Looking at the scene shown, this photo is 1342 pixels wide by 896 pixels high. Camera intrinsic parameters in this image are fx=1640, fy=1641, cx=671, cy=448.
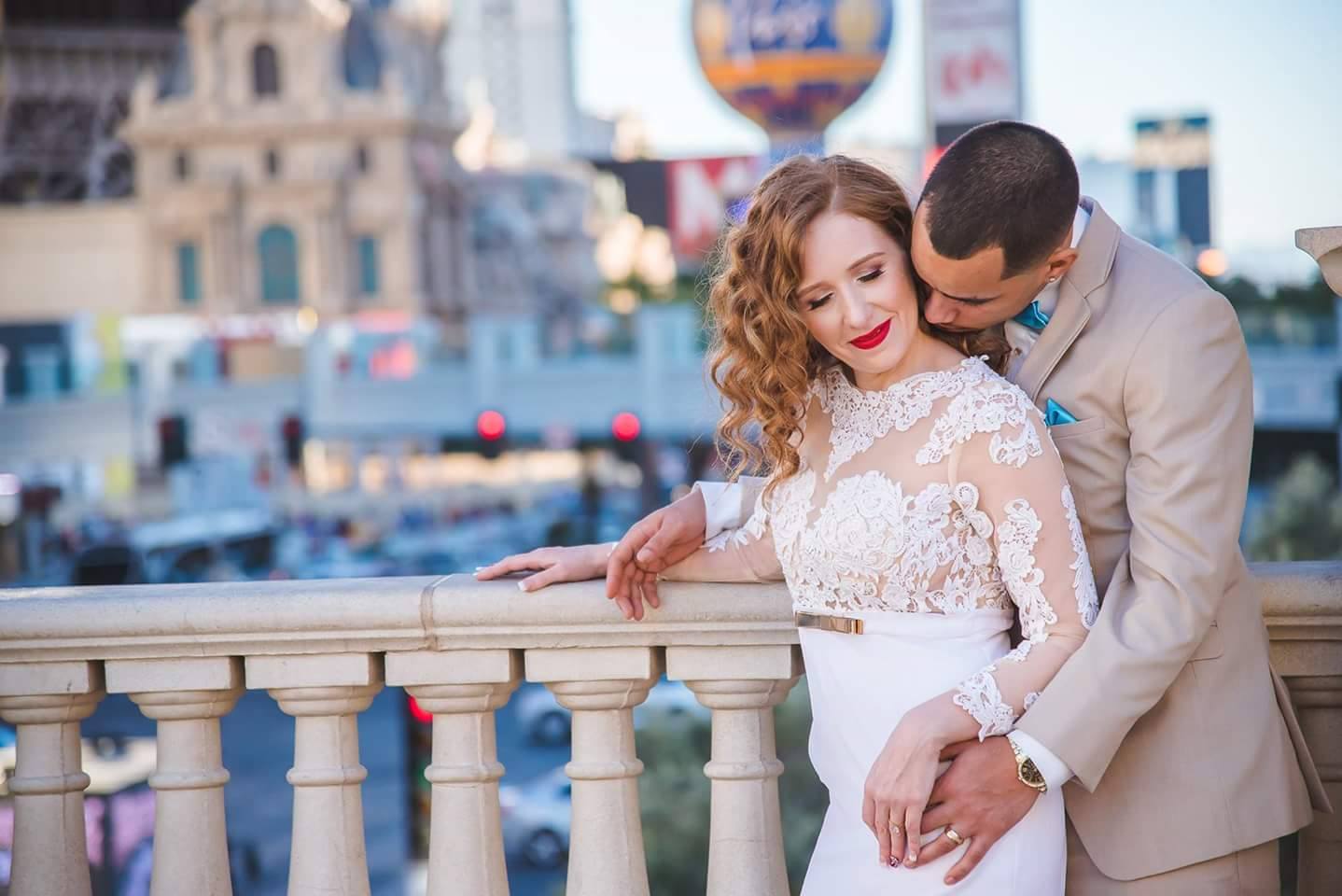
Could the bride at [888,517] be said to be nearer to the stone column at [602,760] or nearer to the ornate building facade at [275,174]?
the stone column at [602,760]

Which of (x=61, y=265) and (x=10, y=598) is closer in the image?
(x=10, y=598)

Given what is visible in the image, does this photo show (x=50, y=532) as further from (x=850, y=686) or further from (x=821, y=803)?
(x=850, y=686)

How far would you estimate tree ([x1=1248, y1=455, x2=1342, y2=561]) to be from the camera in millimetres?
13414

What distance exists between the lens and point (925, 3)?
20.7 meters

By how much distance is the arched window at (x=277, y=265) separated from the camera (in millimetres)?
67125

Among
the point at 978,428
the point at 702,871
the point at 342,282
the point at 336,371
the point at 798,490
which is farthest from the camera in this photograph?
the point at 342,282

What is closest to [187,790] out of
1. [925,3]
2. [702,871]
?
[702,871]

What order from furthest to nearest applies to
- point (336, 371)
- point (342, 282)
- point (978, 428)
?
point (342, 282) < point (336, 371) < point (978, 428)

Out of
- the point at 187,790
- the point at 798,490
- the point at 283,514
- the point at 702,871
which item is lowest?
the point at 283,514

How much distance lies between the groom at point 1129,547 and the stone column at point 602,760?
2.28 ft

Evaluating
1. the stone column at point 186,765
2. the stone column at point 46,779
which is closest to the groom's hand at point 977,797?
the stone column at point 186,765

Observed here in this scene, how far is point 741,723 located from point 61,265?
75443 mm

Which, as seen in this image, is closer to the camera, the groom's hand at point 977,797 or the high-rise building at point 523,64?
the groom's hand at point 977,797

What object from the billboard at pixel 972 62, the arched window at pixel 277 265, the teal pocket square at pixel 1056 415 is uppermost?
the billboard at pixel 972 62
